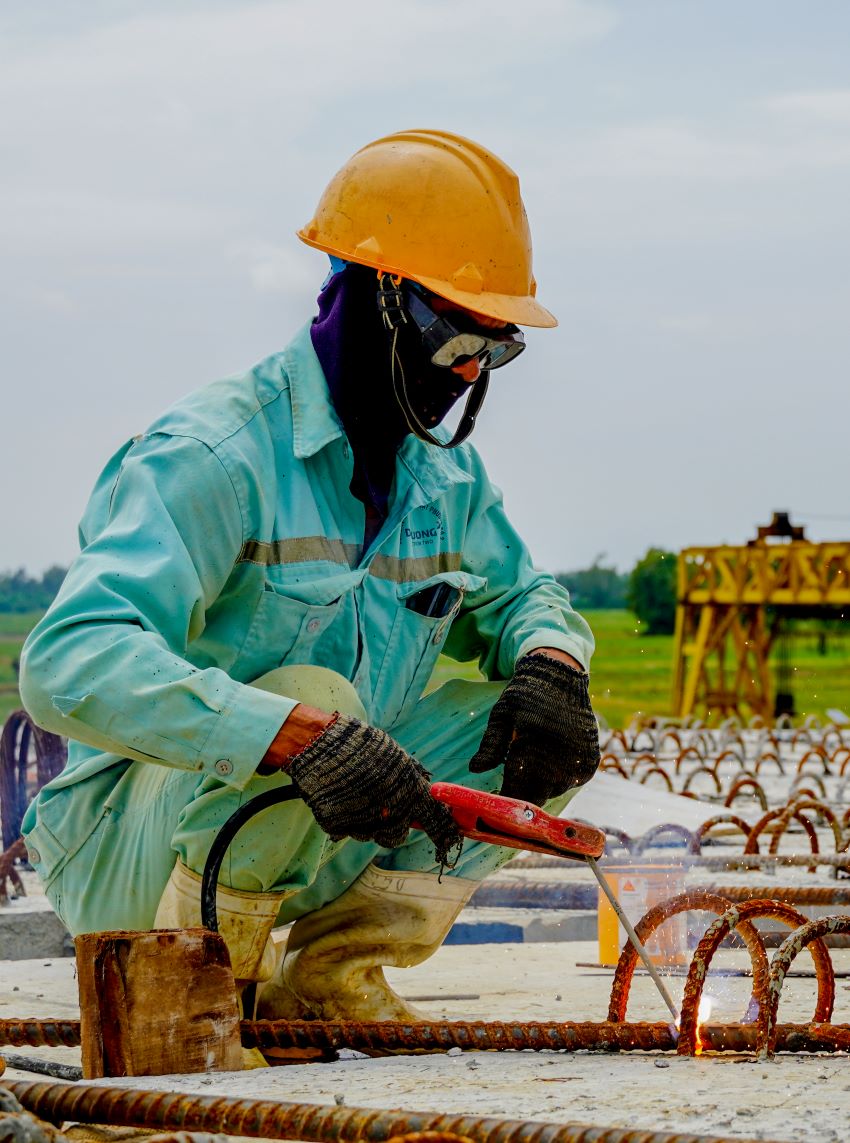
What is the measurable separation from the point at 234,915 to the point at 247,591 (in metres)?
0.64

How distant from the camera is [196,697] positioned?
2799mm

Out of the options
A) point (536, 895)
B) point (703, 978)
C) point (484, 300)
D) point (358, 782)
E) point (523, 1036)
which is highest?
point (484, 300)

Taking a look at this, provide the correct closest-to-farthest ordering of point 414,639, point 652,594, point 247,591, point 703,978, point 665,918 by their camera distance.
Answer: point 703,978, point 665,918, point 247,591, point 414,639, point 652,594

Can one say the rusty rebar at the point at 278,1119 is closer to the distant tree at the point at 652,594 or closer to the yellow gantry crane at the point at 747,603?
the yellow gantry crane at the point at 747,603

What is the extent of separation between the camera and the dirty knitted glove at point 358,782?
2770 mm

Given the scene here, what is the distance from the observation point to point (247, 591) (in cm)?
325

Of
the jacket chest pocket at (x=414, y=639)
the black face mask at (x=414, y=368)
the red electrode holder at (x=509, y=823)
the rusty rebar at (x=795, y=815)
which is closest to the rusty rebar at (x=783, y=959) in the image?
the red electrode holder at (x=509, y=823)

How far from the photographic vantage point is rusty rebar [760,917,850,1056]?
271 cm

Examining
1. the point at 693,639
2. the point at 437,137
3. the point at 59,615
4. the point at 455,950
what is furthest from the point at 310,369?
the point at 693,639

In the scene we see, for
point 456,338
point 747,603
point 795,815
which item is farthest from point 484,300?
point 747,603

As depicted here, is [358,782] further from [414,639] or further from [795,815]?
[795,815]

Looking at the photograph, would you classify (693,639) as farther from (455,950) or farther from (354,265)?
(354,265)

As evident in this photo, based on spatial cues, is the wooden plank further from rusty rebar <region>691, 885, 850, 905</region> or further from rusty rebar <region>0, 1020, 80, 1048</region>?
rusty rebar <region>691, 885, 850, 905</region>

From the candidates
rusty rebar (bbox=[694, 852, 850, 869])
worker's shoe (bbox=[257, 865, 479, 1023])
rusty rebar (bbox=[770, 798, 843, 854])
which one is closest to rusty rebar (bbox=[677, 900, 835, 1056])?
worker's shoe (bbox=[257, 865, 479, 1023])
